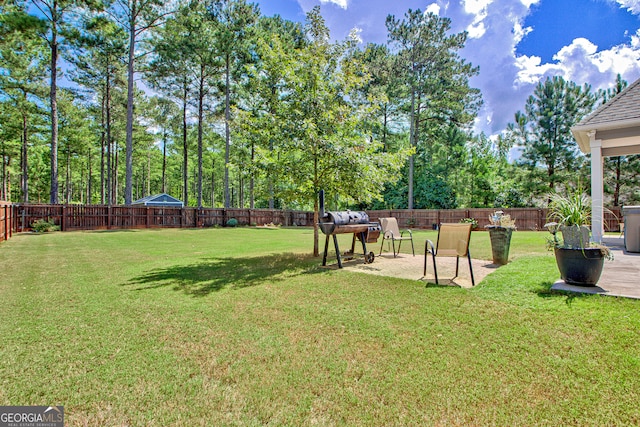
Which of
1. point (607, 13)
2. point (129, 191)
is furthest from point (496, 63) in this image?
point (129, 191)

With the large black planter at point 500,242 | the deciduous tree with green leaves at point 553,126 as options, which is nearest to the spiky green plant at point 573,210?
the large black planter at point 500,242

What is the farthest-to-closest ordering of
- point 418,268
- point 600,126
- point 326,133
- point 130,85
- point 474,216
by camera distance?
point 474,216 → point 130,85 → point 600,126 → point 326,133 → point 418,268

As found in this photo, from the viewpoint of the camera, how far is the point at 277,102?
22.4 ft

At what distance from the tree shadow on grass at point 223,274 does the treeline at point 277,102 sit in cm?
172

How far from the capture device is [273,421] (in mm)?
1615

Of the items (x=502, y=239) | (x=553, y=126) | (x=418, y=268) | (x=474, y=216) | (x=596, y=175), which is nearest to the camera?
(x=418, y=268)

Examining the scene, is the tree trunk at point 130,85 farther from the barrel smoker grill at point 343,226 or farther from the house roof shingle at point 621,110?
the house roof shingle at point 621,110

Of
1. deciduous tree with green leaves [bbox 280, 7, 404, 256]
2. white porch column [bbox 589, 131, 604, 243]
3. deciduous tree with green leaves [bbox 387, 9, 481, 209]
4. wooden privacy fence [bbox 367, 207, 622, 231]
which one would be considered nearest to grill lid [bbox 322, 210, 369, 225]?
deciduous tree with green leaves [bbox 280, 7, 404, 256]

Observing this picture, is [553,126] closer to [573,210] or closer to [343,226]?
[573,210]

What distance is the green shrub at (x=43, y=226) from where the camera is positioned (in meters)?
13.8

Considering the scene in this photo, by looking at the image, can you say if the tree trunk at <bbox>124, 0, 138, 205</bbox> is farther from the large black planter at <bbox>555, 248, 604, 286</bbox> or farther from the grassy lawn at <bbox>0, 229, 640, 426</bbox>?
the large black planter at <bbox>555, 248, 604, 286</bbox>

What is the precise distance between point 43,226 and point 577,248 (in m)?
19.3

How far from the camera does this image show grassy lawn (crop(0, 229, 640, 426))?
5.55 ft

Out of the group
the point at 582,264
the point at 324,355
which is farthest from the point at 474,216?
the point at 324,355
